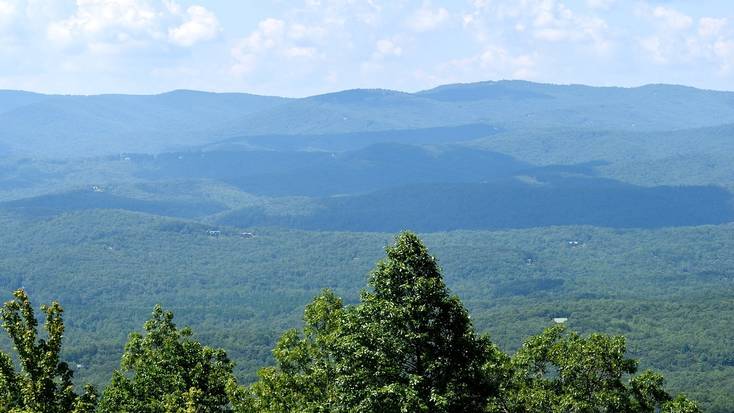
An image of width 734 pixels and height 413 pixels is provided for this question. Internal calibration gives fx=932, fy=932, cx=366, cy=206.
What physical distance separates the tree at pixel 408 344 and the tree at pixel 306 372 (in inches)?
65.1

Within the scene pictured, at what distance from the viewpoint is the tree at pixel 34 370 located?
32594 mm

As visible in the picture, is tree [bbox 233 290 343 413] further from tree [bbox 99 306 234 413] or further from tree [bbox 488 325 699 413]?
tree [bbox 488 325 699 413]

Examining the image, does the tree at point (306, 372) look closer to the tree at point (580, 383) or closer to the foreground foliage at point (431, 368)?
the foreground foliage at point (431, 368)

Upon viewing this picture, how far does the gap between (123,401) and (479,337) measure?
15855 millimetres

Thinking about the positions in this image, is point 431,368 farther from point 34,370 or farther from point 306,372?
point 34,370

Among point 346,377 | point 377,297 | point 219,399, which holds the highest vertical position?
point 377,297

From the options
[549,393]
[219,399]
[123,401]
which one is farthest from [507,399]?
[123,401]

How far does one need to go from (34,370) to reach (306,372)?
520 inches

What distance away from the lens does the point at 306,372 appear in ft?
141

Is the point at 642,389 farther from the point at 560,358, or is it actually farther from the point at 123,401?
the point at 123,401

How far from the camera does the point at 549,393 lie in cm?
3734

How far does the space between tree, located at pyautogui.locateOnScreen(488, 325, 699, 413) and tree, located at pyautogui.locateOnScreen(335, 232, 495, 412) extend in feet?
6.34

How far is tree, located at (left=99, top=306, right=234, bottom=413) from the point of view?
40.3 metres

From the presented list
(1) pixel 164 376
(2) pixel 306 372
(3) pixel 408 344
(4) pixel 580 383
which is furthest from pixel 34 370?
(4) pixel 580 383
